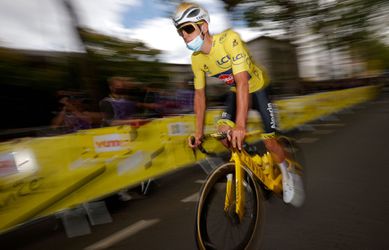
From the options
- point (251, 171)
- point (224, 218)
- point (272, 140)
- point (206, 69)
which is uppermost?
point (206, 69)


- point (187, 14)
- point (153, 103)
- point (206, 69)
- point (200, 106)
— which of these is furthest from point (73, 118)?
point (187, 14)

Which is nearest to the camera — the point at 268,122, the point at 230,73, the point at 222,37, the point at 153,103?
the point at 222,37

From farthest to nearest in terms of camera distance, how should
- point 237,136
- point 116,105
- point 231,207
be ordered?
1. point 116,105
2. point 231,207
3. point 237,136

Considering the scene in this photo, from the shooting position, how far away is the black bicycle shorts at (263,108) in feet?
12.5

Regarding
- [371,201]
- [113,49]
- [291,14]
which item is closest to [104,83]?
[113,49]

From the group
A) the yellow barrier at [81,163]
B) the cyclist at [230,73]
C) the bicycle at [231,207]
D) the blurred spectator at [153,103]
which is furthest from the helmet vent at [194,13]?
the blurred spectator at [153,103]

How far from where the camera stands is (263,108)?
3840 millimetres

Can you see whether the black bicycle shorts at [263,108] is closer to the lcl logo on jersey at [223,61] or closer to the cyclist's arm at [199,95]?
the cyclist's arm at [199,95]

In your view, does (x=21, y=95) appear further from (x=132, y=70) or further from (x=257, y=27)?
(x=257, y=27)

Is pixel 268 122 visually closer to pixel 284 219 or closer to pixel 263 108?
pixel 263 108

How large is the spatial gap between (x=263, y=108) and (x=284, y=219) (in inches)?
49.7

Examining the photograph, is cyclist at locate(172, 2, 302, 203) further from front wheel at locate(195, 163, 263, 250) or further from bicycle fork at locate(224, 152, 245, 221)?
front wheel at locate(195, 163, 263, 250)

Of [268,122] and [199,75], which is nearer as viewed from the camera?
[199,75]

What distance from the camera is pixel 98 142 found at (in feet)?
17.8
